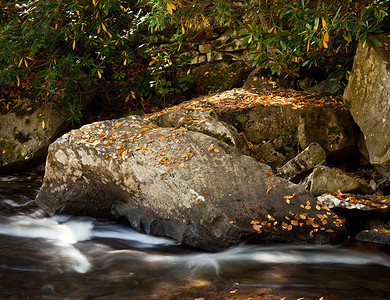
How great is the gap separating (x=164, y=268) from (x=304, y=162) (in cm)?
267

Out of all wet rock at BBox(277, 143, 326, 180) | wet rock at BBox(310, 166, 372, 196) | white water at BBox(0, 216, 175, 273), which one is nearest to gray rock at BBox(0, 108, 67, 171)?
white water at BBox(0, 216, 175, 273)

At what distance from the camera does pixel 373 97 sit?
188 inches

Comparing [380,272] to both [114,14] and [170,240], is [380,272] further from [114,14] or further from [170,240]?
[114,14]

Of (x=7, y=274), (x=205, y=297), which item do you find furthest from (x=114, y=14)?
(x=205, y=297)

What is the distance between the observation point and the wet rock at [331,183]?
4461mm

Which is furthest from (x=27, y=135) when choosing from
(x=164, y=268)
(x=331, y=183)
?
(x=331, y=183)

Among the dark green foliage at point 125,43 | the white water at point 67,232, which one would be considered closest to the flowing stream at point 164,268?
the white water at point 67,232

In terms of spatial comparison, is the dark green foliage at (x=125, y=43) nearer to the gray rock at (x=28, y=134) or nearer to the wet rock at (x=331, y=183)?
the gray rock at (x=28, y=134)

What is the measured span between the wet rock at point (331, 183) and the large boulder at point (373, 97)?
0.39 meters

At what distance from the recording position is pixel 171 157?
430 cm

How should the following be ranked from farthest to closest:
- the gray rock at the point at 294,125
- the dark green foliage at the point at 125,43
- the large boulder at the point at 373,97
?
the gray rock at the point at 294,125
the dark green foliage at the point at 125,43
the large boulder at the point at 373,97

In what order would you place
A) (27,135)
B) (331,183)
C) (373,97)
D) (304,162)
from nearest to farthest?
(331,183) < (373,97) < (304,162) < (27,135)

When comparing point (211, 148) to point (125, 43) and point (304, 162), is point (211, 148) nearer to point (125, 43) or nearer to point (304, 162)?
point (304, 162)

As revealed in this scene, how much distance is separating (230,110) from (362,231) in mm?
Answer: 2730
